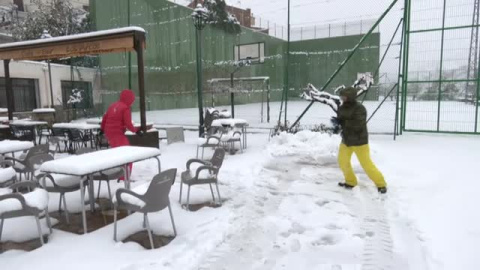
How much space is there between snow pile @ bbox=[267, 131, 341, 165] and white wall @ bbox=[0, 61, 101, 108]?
12.5m

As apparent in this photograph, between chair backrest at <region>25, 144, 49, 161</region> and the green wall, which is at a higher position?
the green wall

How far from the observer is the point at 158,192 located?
3.37 m

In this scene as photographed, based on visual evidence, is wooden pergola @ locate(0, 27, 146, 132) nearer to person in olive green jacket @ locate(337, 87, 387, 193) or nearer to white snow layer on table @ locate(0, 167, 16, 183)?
white snow layer on table @ locate(0, 167, 16, 183)

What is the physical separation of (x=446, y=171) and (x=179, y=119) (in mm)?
11763

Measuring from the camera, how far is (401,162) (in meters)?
6.58

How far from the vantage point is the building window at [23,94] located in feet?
48.5

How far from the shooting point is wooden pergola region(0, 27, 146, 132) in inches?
264

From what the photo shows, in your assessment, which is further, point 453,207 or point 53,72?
point 53,72

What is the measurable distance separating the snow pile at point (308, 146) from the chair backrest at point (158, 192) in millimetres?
4169

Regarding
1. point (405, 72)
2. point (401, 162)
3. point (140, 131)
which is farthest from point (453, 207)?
point (405, 72)

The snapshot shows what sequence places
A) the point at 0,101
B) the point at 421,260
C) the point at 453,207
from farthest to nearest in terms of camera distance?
the point at 0,101 → the point at 453,207 → the point at 421,260

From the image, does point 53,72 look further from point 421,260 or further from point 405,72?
point 421,260

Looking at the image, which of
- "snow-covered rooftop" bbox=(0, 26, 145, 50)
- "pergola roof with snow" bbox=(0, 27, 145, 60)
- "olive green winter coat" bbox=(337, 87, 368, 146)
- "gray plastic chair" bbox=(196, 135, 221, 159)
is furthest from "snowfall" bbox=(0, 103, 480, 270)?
"snow-covered rooftop" bbox=(0, 26, 145, 50)

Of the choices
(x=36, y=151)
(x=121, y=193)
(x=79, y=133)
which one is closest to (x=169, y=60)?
(x=79, y=133)
